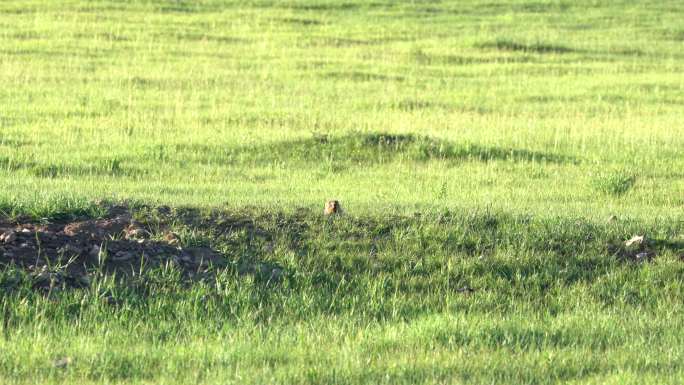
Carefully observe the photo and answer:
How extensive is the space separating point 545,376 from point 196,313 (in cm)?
220

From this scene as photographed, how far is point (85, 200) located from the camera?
31.0 feet

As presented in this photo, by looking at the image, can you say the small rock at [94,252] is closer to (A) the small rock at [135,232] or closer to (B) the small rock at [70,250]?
(B) the small rock at [70,250]

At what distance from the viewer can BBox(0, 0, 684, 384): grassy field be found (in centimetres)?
679

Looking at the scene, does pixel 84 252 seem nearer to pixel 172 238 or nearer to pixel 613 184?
pixel 172 238

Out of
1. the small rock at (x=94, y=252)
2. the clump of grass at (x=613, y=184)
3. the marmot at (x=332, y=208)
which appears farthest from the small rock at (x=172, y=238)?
the clump of grass at (x=613, y=184)

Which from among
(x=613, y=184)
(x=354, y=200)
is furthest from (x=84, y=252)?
(x=613, y=184)

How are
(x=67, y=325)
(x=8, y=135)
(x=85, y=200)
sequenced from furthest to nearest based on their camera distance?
(x=8, y=135), (x=85, y=200), (x=67, y=325)

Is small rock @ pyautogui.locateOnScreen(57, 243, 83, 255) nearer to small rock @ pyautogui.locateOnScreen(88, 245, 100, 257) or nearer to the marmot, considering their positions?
small rock @ pyautogui.locateOnScreen(88, 245, 100, 257)

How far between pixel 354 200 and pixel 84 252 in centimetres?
377

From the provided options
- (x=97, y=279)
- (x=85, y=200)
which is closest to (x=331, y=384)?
(x=97, y=279)

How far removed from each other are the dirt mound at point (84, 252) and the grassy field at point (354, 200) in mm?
150

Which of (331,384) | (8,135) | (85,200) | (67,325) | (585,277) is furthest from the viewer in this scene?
(8,135)

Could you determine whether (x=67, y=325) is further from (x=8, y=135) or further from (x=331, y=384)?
(x=8, y=135)

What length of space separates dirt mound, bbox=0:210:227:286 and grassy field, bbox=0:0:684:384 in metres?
0.15
